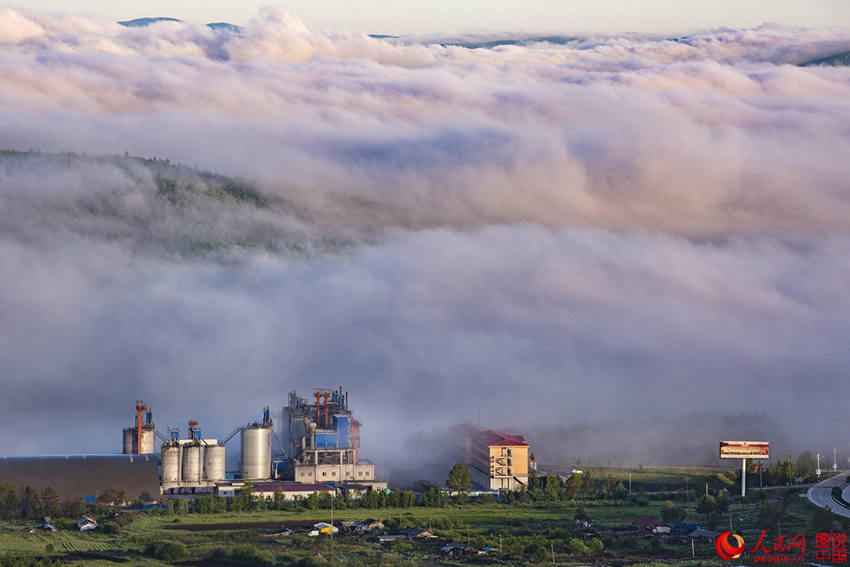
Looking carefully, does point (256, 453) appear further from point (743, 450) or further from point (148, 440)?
point (743, 450)

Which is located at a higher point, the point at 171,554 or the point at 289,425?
the point at 289,425

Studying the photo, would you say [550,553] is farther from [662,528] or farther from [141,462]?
[141,462]

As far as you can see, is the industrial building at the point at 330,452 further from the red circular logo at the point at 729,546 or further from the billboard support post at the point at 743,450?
the red circular logo at the point at 729,546

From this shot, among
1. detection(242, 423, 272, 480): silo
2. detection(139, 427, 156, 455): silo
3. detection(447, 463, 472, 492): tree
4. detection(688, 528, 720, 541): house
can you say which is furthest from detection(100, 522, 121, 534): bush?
detection(688, 528, 720, 541): house

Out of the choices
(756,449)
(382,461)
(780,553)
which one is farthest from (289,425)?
(780,553)

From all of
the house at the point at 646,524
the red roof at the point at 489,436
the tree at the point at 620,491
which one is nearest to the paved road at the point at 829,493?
the house at the point at 646,524

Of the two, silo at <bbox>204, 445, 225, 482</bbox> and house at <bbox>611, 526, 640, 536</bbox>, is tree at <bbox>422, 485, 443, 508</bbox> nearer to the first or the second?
house at <bbox>611, 526, 640, 536</bbox>

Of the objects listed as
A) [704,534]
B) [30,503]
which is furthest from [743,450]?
[30,503]
